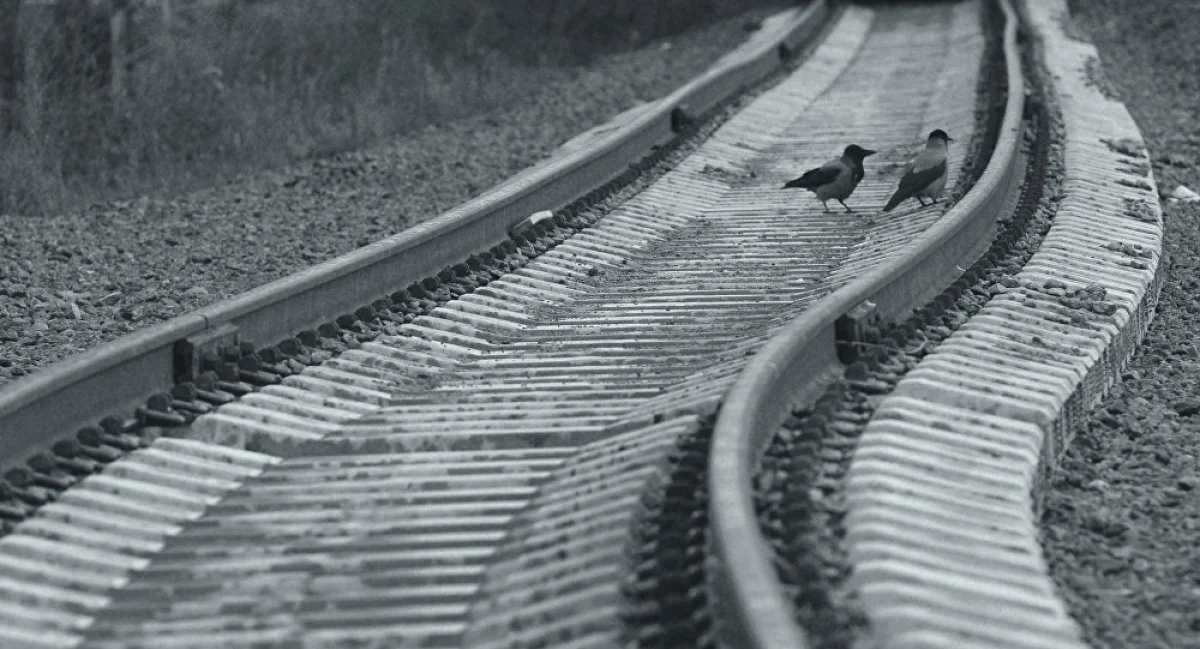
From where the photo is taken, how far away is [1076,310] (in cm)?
603

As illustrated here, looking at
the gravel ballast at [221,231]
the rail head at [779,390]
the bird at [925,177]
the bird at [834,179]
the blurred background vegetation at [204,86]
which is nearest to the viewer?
the rail head at [779,390]

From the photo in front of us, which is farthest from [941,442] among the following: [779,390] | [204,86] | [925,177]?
[204,86]

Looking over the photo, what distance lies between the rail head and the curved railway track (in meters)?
0.01

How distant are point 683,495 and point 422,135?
822 centimetres

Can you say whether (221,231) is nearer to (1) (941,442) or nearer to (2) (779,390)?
(2) (779,390)

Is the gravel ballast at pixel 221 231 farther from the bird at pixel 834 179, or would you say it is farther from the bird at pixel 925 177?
the bird at pixel 925 177

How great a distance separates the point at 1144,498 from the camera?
4559 mm

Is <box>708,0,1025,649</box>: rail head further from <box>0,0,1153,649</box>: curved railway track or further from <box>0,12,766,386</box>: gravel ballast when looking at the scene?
<box>0,12,766,386</box>: gravel ballast

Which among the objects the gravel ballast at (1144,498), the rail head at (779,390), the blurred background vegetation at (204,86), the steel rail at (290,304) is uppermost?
the rail head at (779,390)

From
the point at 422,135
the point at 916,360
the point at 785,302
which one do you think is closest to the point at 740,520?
the point at 916,360

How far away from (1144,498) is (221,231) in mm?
5181

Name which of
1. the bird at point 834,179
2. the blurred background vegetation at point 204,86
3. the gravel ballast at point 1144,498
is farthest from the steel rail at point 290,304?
the blurred background vegetation at point 204,86

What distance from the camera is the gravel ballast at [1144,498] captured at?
3746 millimetres

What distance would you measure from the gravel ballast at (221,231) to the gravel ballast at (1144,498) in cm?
361
